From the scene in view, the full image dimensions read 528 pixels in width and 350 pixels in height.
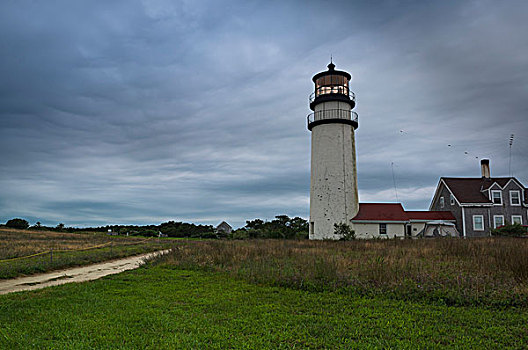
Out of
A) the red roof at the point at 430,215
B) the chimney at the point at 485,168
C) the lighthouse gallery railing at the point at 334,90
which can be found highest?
the lighthouse gallery railing at the point at 334,90

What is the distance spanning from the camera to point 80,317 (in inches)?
292

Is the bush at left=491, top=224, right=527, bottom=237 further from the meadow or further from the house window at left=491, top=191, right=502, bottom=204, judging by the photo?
the meadow

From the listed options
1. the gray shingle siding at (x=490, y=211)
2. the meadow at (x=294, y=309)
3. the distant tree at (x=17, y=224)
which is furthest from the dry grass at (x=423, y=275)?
the distant tree at (x=17, y=224)

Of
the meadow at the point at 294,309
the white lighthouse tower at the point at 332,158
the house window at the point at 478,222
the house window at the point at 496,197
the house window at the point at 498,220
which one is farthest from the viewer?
the house window at the point at 496,197

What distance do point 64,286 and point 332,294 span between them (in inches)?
313

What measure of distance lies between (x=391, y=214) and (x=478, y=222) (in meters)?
→ 7.89

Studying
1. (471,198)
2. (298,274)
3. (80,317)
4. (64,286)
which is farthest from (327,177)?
(80,317)

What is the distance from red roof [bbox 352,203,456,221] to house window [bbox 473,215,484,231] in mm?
1694

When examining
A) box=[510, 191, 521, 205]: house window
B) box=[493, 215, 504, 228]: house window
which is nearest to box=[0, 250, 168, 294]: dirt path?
box=[493, 215, 504, 228]: house window

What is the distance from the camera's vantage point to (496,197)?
107ft

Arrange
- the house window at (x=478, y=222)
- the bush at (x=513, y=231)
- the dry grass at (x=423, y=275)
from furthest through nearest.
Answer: the house window at (x=478, y=222) < the bush at (x=513, y=231) < the dry grass at (x=423, y=275)

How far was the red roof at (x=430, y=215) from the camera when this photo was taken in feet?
106

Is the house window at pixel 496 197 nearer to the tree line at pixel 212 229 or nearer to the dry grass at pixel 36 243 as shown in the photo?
the tree line at pixel 212 229

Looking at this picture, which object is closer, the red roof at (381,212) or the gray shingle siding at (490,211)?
the red roof at (381,212)
